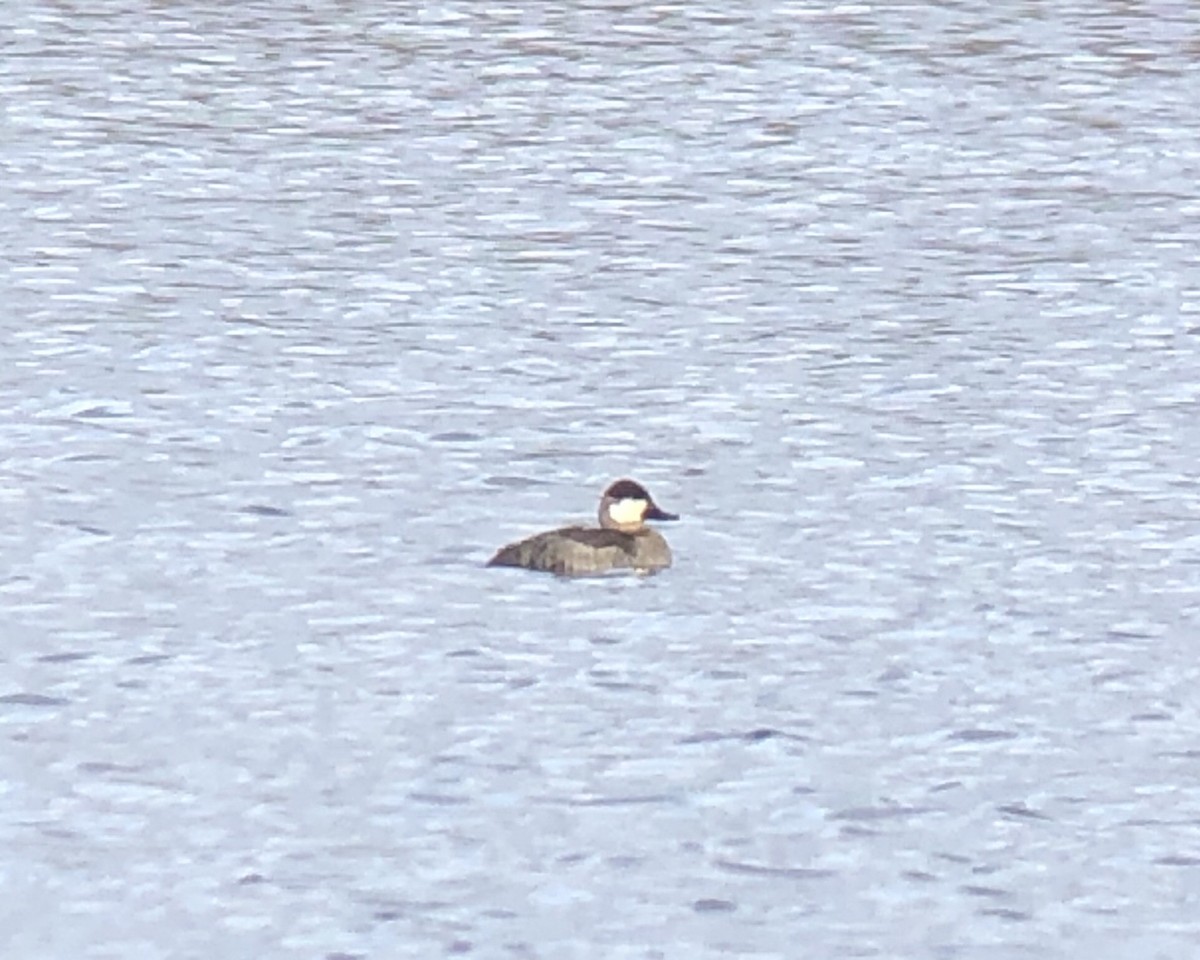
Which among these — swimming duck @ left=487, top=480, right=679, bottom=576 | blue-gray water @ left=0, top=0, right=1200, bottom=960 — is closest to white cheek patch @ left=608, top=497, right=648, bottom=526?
swimming duck @ left=487, top=480, right=679, bottom=576

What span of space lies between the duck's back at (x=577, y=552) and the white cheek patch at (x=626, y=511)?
8 centimetres

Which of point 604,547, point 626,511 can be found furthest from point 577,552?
point 626,511

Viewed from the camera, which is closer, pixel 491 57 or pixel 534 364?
pixel 534 364

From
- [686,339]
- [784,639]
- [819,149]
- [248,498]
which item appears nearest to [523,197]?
[819,149]

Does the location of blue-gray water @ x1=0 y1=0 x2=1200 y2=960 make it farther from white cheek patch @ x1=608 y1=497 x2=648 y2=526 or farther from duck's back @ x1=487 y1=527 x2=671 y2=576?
white cheek patch @ x1=608 y1=497 x2=648 y2=526

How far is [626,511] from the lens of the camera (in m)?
13.3

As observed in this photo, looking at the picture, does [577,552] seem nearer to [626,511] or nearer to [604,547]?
[604,547]

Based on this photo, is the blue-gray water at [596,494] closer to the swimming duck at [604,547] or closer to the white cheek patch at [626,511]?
the swimming duck at [604,547]

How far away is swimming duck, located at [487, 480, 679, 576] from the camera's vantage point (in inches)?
517

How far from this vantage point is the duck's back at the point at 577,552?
13.1 meters

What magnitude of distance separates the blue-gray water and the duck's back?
13cm

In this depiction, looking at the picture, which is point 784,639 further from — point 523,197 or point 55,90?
point 55,90

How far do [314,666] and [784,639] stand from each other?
5.48ft

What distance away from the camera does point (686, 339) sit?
17172 millimetres
